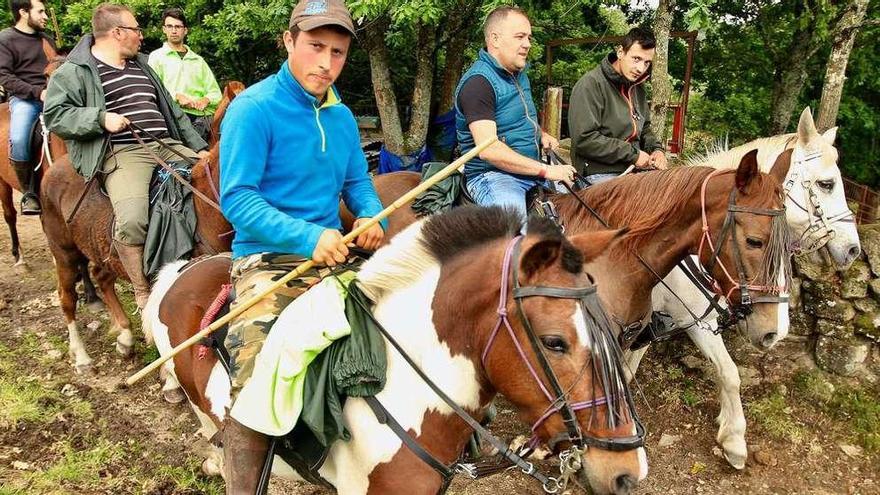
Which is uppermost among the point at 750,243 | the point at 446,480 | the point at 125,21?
the point at 125,21

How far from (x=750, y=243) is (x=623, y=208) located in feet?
2.68

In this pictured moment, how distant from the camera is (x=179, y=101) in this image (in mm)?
6465

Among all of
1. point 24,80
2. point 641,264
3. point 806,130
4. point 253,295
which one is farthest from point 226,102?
point 806,130

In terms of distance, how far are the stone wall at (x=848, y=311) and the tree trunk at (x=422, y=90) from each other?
5356mm

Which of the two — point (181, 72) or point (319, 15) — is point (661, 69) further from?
point (181, 72)

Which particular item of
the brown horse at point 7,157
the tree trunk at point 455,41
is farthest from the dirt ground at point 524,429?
the tree trunk at point 455,41

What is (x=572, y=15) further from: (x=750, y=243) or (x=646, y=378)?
(x=750, y=243)

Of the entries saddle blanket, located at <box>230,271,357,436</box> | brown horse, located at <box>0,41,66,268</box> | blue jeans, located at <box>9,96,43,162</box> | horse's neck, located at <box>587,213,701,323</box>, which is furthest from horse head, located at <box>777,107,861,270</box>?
blue jeans, located at <box>9,96,43,162</box>

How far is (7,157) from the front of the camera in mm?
6812

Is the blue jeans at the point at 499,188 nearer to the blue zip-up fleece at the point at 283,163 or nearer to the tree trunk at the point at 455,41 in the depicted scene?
the blue zip-up fleece at the point at 283,163

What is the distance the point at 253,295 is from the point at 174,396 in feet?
10.3

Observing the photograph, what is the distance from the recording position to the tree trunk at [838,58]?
18.8ft

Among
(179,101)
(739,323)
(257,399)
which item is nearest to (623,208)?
(739,323)

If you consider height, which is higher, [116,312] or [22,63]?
[22,63]
